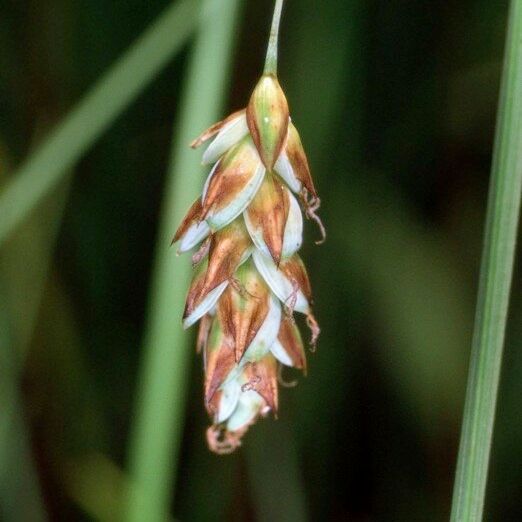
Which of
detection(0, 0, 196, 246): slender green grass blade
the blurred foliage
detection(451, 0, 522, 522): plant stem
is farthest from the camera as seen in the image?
the blurred foliage

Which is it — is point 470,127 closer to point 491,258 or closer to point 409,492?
point 409,492

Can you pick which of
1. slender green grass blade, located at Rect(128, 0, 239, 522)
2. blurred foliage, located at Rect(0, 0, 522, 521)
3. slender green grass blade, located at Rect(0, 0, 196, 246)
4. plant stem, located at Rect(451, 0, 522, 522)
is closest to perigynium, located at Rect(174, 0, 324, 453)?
plant stem, located at Rect(451, 0, 522, 522)

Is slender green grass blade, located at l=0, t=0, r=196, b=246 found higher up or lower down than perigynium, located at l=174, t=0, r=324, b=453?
higher up

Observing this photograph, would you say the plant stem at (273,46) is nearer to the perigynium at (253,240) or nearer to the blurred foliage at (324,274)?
the perigynium at (253,240)

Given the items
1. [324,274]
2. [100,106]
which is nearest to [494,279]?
[100,106]

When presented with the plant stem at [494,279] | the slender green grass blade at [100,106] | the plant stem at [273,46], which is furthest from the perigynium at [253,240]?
the slender green grass blade at [100,106]

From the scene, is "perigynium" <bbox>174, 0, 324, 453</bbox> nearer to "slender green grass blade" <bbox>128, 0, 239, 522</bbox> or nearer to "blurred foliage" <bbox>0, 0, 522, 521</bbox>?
"slender green grass blade" <bbox>128, 0, 239, 522</bbox>

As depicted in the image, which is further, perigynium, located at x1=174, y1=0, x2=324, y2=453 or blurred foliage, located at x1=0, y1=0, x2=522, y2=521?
blurred foliage, located at x1=0, y1=0, x2=522, y2=521
